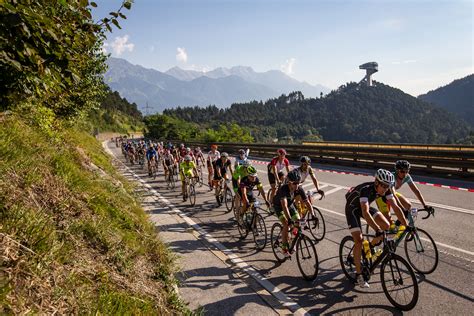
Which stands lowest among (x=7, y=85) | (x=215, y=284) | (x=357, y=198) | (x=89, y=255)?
(x=215, y=284)

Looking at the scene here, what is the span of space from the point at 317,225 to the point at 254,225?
5.62 feet

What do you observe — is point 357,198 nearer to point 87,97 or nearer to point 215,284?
point 215,284

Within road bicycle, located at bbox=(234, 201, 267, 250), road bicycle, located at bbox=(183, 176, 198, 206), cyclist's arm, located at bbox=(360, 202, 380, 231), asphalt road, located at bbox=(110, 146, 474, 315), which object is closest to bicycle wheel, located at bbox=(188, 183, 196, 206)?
road bicycle, located at bbox=(183, 176, 198, 206)

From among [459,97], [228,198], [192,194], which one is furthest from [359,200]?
[459,97]

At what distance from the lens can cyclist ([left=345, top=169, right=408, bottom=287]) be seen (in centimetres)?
516

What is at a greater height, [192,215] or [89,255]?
[89,255]

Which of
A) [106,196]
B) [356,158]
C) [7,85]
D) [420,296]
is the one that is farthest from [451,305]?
[356,158]

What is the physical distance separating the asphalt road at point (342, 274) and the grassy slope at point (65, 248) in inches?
82.3

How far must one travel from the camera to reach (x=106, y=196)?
706 centimetres

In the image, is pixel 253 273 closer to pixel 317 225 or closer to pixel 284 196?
pixel 284 196

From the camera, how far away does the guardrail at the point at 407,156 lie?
45.7 feet

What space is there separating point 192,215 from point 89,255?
6432mm

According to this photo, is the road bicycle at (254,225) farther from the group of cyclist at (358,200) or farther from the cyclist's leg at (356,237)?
the cyclist's leg at (356,237)

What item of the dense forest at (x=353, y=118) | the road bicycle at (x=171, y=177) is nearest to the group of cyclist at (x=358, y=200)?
the road bicycle at (x=171, y=177)
